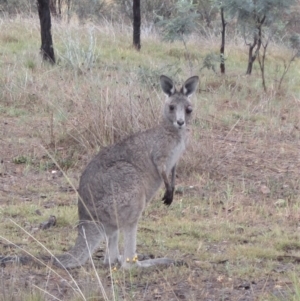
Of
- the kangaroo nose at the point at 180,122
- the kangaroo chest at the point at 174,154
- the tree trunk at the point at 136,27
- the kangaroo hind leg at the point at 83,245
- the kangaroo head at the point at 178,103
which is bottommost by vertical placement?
the tree trunk at the point at 136,27

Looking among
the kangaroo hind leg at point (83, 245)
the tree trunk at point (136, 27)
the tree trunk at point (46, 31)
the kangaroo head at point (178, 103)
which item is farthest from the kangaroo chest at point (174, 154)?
the tree trunk at point (136, 27)

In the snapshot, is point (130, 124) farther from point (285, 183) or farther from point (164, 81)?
point (164, 81)

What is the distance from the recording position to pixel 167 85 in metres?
5.09

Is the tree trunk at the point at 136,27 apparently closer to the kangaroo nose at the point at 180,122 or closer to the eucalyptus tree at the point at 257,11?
the eucalyptus tree at the point at 257,11

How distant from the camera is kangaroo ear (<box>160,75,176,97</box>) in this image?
5062 mm

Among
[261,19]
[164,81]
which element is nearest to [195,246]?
[164,81]

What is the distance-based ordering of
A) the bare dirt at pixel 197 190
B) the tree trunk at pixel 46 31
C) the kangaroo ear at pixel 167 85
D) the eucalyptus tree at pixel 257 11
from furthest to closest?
the tree trunk at pixel 46 31 < the eucalyptus tree at pixel 257 11 < the kangaroo ear at pixel 167 85 < the bare dirt at pixel 197 190

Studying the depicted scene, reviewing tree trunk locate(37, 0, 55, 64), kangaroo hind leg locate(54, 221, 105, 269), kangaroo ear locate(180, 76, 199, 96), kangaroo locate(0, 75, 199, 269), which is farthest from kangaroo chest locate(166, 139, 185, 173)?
tree trunk locate(37, 0, 55, 64)

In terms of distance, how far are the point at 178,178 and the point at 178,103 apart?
82.9 inches

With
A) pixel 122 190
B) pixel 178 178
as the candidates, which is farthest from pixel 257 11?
pixel 122 190

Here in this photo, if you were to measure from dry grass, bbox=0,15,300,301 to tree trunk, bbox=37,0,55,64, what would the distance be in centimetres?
29

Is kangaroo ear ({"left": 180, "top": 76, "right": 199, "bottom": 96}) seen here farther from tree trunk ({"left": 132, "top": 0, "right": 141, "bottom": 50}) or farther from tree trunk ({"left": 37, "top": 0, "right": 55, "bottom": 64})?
tree trunk ({"left": 132, "top": 0, "right": 141, "bottom": 50})

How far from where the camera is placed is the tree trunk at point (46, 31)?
11914 mm

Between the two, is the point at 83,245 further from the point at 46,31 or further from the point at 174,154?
the point at 46,31
